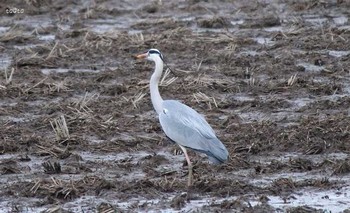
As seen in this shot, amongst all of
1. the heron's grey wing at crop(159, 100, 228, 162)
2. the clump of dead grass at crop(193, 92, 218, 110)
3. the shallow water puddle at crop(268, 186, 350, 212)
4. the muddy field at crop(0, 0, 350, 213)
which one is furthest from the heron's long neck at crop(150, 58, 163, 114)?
the clump of dead grass at crop(193, 92, 218, 110)

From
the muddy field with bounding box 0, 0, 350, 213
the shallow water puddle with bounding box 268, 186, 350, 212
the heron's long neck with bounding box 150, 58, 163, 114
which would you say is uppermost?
the heron's long neck with bounding box 150, 58, 163, 114

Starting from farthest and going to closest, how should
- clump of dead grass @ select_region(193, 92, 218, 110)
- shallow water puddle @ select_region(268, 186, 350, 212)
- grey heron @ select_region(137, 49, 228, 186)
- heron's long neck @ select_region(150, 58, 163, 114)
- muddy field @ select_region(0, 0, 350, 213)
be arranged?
1. clump of dead grass @ select_region(193, 92, 218, 110)
2. heron's long neck @ select_region(150, 58, 163, 114)
3. grey heron @ select_region(137, 49, 228, 186)
4. muddy field @ select_region(0, 0, 350, 213)
5. shallow water puddle @ select_region(268, 186, 350, 212)

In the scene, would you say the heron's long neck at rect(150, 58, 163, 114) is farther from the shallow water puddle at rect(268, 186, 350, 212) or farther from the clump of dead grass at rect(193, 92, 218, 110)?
the clump of dead grass at rect(193, 92, 218, 110)

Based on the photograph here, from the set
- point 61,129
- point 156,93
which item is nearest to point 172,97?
point 61,129

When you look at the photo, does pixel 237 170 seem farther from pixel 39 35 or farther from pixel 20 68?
pixel 39 35

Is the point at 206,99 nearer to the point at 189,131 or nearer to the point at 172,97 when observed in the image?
the point at 172,97

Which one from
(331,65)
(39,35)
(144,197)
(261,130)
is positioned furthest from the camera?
(39,35)

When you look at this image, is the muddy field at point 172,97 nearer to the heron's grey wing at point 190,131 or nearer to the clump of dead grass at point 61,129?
the clump of dead grass at point 61,129

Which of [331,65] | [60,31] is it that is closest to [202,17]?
[60,31]

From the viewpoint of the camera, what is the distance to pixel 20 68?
48.3 feet

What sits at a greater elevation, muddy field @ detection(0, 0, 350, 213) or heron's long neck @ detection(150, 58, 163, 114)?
heron's long neck @ detection(150, 58, 163, 114)

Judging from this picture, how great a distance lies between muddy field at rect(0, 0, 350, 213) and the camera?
9539 mm

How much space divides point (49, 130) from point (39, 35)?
5.27 meters

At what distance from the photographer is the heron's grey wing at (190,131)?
9.73 m
